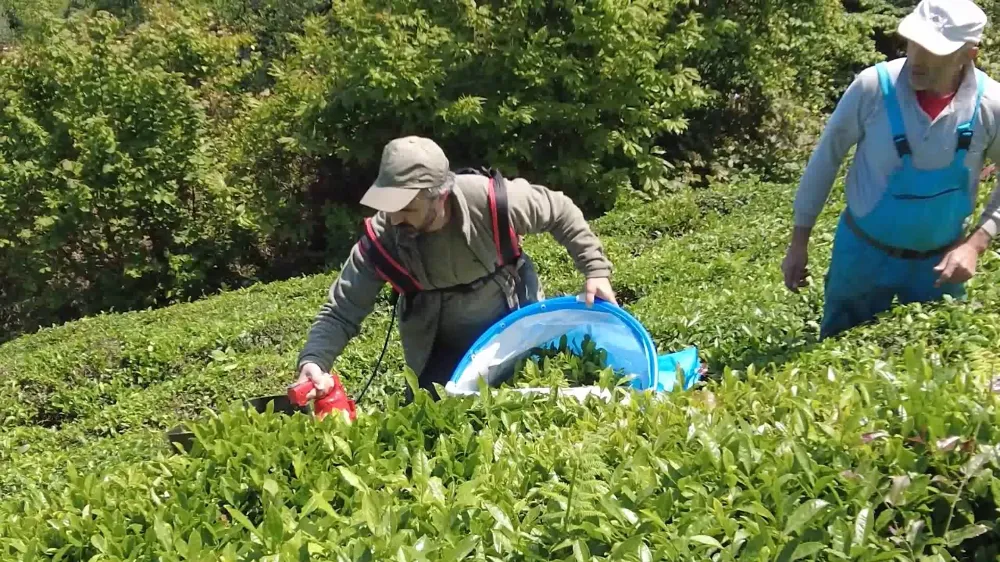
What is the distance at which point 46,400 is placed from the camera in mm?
7504

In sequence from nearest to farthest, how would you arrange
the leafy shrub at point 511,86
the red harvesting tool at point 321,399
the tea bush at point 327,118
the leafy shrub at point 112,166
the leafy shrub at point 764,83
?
the red harvesting tool at point 321,399, the leafy shrub at point 511,86, the tea bush at point 327,118, the leafy shrub at point 112,166, the leafy shrub at point 764,83

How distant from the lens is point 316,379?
325 cm

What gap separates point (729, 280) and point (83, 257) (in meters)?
8.99

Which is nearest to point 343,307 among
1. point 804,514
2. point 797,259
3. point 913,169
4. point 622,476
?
point 622,476

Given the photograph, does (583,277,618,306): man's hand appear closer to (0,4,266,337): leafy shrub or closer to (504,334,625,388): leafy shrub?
(504,334,625,388): leafy shrub

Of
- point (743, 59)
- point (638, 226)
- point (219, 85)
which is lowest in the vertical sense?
point (638, 226)

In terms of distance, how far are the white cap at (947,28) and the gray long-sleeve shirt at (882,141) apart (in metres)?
0.17

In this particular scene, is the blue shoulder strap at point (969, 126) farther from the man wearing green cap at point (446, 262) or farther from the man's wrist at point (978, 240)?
the man wearing green cap at point (446, 262)

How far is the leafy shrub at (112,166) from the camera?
11109 mm

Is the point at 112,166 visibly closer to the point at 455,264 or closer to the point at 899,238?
the point at 455,264

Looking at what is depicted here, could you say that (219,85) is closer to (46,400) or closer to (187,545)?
(46,400)

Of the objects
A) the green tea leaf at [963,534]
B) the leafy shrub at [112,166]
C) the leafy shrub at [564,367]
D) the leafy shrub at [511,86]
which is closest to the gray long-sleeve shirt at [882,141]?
the leafy shrub at [564,367]

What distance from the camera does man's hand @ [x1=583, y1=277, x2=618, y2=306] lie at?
10.8ft

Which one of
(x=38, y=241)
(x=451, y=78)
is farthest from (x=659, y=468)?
(x=38, y=241)
